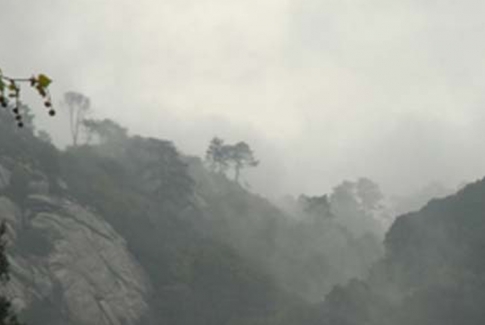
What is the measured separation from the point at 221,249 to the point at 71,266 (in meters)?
20.6

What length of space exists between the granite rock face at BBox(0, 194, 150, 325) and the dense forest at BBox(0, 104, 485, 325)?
21 cm

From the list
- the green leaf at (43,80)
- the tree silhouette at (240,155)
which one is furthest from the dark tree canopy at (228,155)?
the green leaf at (43,80)

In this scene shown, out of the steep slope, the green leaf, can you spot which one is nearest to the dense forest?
the steep slope

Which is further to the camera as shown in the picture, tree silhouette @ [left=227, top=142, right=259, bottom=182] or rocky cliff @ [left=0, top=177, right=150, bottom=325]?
tree silhouette @ [left=227, top=142, right=259, bottom=182]

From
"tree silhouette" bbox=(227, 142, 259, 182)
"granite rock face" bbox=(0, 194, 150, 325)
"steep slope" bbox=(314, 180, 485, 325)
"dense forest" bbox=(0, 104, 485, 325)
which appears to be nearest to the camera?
"granite rock face" bbox=(0, 194, 150, 325)

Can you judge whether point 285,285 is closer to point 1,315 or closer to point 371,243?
point 371,243

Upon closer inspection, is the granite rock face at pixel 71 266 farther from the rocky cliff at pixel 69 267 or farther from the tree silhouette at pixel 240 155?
the tree silhouette at pixel 240 155

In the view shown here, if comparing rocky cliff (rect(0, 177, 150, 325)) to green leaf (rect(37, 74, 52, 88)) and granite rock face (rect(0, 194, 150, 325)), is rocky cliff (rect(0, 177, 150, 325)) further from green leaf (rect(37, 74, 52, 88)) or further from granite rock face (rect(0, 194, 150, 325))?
green leaf (rect(37, 74, 52, 88))

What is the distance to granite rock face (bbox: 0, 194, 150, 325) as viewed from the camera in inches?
2249

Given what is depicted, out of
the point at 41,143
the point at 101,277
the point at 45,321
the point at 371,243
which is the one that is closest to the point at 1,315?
the point at 45,321

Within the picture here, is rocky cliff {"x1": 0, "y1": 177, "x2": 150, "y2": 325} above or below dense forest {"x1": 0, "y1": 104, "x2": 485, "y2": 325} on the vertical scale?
below

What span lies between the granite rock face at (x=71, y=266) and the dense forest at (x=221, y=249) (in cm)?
21

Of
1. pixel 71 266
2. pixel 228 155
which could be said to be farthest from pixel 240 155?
pixel 71 266

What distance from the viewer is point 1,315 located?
88.6 feet
